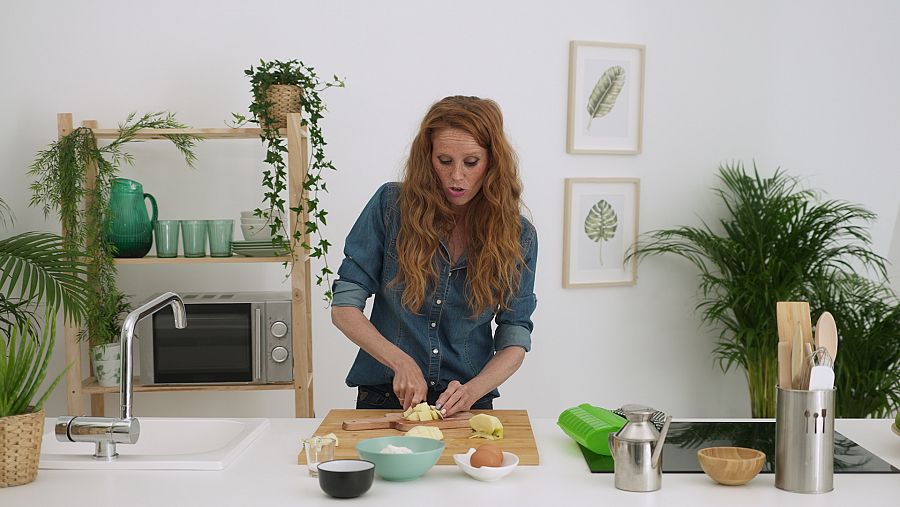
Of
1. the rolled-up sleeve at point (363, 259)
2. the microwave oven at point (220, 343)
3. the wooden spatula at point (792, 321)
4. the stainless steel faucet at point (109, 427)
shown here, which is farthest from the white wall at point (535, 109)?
the wooden spatula at point (792, 321)

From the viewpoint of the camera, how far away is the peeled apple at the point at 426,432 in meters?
2.00

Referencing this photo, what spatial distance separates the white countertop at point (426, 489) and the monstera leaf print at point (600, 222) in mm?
2410

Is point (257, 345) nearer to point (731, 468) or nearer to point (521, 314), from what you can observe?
point (521, 314)

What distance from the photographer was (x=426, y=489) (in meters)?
1.79

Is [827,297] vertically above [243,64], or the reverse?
[243,64]

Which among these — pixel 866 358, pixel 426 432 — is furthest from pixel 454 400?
pixel 866 358

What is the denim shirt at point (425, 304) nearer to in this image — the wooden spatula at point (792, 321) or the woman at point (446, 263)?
the woman at point (446, 263)

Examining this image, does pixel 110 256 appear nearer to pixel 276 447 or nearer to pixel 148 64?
pixel 148 64

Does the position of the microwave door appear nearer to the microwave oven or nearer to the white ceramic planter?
the microwave oven

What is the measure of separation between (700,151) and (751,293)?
783 millimetres

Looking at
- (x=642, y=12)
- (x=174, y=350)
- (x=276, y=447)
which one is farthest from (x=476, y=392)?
(x=642, y=12)

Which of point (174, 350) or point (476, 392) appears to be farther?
point (174, 350)

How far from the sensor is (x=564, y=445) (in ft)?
6.94

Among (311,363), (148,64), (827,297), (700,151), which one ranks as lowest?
(311,363)
